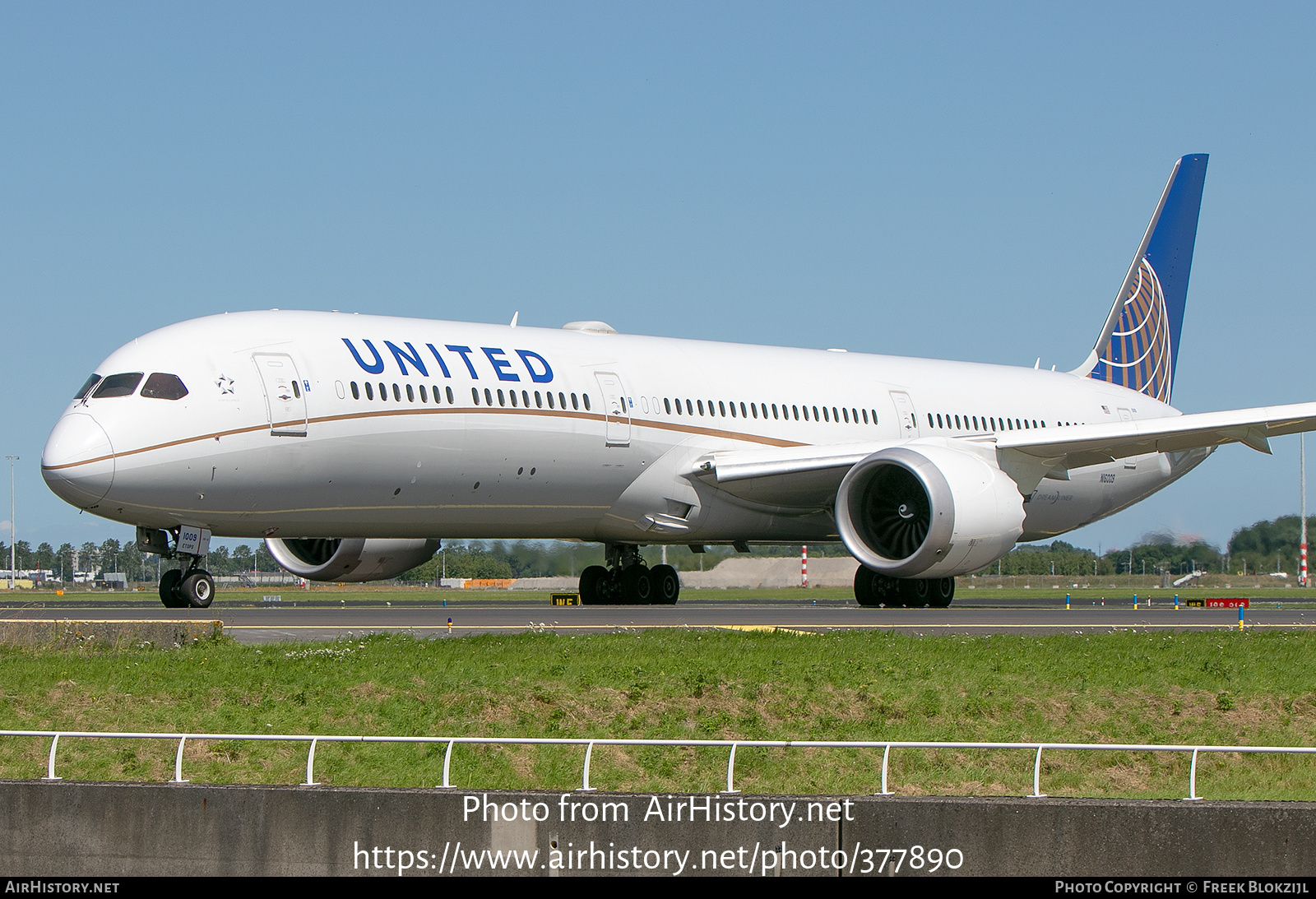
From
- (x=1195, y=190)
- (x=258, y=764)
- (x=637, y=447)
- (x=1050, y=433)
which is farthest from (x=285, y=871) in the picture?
(x=1195, y=190)

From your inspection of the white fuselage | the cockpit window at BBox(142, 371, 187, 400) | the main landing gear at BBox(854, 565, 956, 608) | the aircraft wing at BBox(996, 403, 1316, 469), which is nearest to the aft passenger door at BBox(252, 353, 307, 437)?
the white fuselage

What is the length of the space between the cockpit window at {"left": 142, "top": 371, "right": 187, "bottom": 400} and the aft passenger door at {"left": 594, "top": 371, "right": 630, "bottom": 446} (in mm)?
6495

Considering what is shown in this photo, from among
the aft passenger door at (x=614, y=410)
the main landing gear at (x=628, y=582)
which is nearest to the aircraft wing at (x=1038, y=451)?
the aft passenger door at (x=614, y=410)

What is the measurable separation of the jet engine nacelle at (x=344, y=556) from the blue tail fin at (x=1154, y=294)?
1673 centimetres

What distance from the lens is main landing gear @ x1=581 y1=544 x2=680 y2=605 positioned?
2666 cm

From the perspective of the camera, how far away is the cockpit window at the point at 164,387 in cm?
1922

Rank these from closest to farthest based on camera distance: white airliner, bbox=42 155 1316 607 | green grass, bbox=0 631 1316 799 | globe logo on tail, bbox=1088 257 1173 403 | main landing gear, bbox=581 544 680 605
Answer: green grass, bbox=0 631 1316 799 → white airliner, bbox=42 155 1316 607 → main landing gear, bbox=581 544 680 605 → globe logo on tail, bbox=1088 257 1173 403

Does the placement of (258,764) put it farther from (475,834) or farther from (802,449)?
(802,449)

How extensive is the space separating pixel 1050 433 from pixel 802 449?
397 cm

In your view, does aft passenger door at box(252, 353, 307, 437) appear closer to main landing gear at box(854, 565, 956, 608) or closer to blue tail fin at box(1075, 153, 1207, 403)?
main landing gear at box(854, 565, 956, 608)

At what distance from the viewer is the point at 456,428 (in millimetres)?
21406

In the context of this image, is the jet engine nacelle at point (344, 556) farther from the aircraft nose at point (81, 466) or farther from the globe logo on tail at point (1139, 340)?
the globe logo on tail at point (1139, 340)

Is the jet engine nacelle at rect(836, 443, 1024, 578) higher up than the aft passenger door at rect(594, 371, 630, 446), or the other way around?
the aft passenger door at rect(594, 371, 630, 446)

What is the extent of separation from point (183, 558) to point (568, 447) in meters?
5.66
